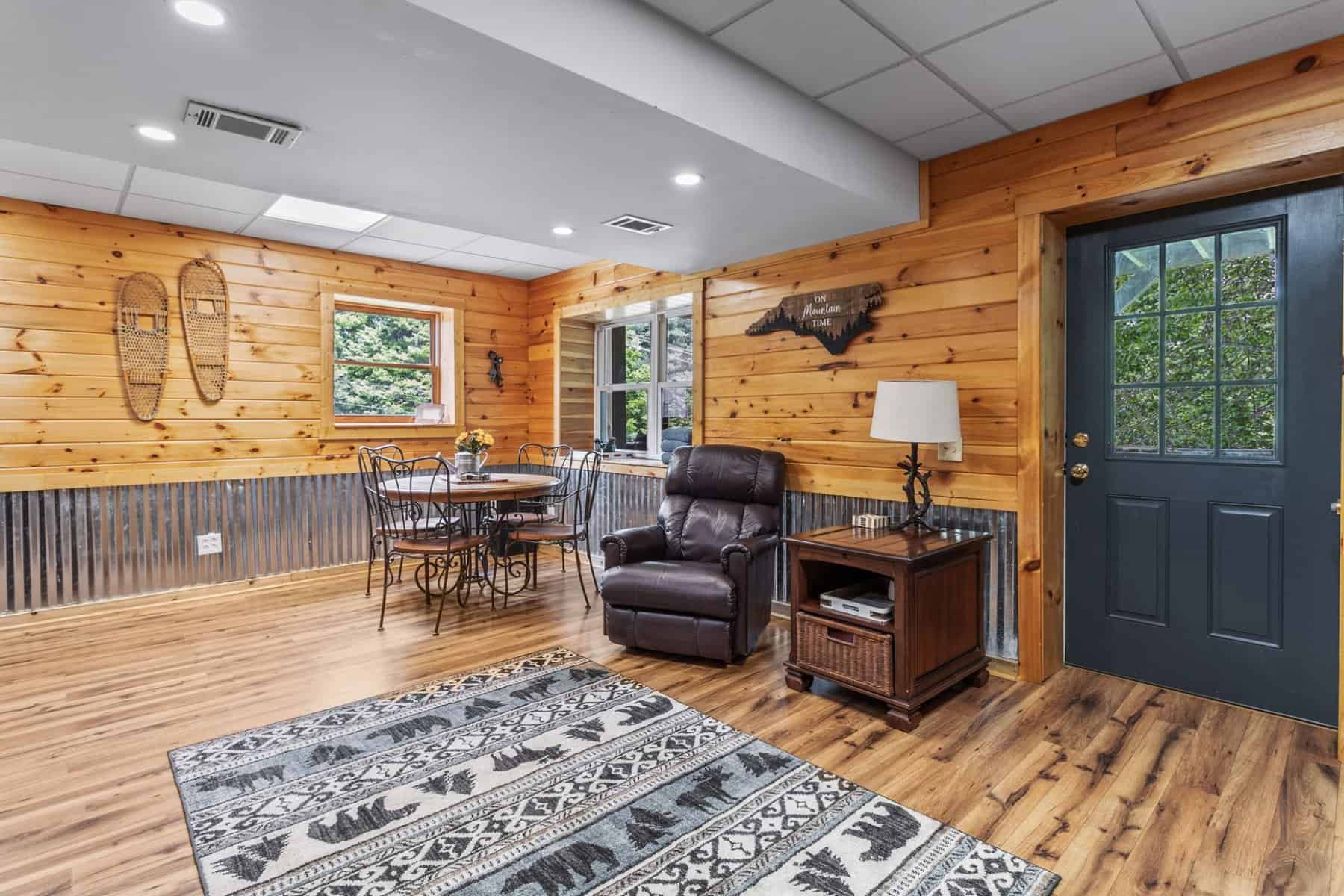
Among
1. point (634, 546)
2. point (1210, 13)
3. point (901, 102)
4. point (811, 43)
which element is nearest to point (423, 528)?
point (634, 546)

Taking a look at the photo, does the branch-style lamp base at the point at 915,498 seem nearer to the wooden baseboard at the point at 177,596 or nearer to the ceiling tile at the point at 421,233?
the ceiling tile at the point at 421,233

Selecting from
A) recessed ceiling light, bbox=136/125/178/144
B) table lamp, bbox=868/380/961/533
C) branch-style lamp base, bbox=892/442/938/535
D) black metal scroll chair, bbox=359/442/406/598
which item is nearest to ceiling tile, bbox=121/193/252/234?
black metal scroll chair, bbox=359/442/406/598

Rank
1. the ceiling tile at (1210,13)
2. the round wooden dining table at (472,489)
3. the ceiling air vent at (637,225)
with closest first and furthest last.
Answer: the ceiling tile at (1210,13)
the ceiling air vent at (637,225)
the round wooden dining table at (472,489)

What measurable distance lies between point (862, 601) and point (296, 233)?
4.52 m

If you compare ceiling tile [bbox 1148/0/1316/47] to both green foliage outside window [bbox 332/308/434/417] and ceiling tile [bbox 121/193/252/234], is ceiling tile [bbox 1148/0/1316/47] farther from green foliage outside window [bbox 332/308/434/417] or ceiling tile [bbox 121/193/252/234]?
green foliage outside window [bbox 332/308/434/417]

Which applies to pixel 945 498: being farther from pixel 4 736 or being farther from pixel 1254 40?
pixel 4 736

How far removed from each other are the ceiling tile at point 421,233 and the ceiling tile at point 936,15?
10.00 feet

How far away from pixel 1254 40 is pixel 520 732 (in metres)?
3.66

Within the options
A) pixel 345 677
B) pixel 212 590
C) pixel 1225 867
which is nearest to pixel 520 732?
pixel 345 677

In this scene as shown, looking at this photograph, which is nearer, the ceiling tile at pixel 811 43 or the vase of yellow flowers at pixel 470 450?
the ceiling tile at pixel 811 43

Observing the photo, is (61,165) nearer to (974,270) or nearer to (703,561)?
(703,561)

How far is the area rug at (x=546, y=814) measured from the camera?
177cm

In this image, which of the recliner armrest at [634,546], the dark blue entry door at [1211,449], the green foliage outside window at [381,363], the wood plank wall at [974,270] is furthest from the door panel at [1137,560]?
the green foliage outside window at [381,363]

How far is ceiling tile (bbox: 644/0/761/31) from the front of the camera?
7.00 ft
